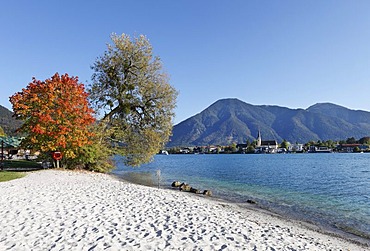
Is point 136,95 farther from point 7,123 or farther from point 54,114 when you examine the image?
point 7,123

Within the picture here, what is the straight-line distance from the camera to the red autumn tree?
22.3 meters

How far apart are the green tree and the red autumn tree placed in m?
4.23

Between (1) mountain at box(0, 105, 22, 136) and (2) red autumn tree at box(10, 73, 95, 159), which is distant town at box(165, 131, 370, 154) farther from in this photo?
(2) red autumn tree at box(10, 73, 95, 159)

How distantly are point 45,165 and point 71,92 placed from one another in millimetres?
8005

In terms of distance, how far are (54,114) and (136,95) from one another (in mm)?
8009

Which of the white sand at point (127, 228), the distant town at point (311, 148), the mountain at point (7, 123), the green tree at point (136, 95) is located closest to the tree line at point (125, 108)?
the green tree at point (136, 95)

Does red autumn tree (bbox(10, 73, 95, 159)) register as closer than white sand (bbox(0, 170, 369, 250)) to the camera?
No

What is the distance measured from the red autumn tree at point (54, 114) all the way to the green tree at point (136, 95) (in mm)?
4227

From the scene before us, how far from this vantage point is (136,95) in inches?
1119

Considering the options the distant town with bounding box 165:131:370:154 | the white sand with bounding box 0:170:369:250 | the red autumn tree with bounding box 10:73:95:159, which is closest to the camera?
the white sand with bounding box 0:170:369:250

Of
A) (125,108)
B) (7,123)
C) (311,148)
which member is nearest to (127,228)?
(125,108)

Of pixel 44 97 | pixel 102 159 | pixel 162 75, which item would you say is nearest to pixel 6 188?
pixel 44 97

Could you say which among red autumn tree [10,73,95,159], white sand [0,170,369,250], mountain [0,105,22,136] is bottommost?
white sand [0,170,369,250]

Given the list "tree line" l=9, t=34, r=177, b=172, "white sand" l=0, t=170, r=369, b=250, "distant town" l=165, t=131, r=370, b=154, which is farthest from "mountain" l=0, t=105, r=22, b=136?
"white sand" l=0, t=170, r=369, b=250
